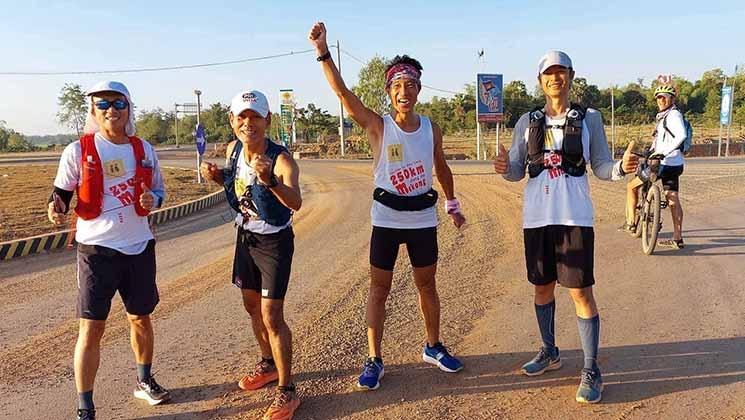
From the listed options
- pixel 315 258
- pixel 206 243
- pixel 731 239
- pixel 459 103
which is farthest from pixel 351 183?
pixel 459 103

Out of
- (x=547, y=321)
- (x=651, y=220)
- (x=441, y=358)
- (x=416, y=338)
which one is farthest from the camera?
(x=651, y=220)

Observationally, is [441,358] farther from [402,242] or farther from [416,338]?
[402,242]

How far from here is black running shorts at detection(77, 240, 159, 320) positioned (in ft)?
10.6

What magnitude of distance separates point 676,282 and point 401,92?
4.11 m

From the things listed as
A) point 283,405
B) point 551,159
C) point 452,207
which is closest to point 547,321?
point 452,207

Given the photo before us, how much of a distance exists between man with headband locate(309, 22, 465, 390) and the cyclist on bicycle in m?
4.12

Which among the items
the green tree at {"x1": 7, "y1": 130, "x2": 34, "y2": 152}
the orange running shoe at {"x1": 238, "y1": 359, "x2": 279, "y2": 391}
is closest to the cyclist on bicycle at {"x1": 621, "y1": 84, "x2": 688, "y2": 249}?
the orange running shoe at {"x1": 238, "y1": 359, "x2": 279, "y2": 391}

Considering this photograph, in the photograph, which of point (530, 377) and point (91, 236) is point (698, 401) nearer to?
point (530, 377)

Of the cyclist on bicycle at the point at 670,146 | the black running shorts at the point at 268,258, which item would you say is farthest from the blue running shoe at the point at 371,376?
the cyclist on bicycle at the point at 670,146

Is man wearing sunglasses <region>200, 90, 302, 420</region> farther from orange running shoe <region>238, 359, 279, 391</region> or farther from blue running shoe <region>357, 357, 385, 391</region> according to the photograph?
blue running shoe <region>357, 357, 385, 391</region>

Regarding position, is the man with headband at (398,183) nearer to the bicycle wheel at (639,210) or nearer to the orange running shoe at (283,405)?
the orange running shoe at (283,405)

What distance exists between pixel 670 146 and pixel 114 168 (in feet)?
21.3

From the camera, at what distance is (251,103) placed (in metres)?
3.22

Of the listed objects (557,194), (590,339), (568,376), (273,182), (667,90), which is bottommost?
(568,376)
